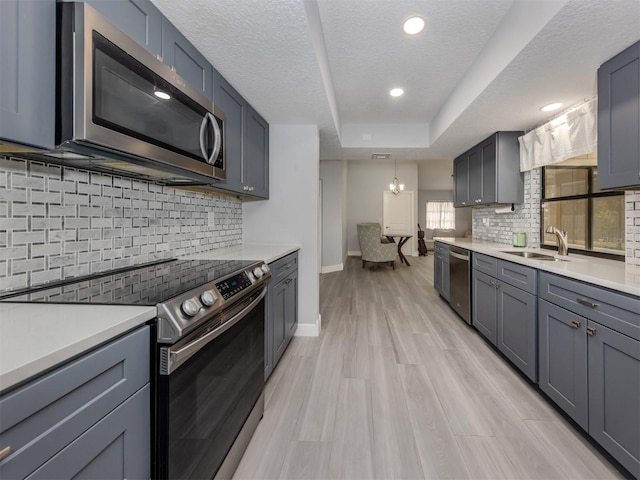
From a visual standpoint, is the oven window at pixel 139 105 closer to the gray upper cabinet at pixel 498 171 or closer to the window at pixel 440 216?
the gray upper cabinet at pixel 498 171

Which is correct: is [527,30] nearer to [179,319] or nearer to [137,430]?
[179,319]

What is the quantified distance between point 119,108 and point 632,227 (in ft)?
Result: 9.78

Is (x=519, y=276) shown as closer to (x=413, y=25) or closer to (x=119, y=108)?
(x=413, y=25)

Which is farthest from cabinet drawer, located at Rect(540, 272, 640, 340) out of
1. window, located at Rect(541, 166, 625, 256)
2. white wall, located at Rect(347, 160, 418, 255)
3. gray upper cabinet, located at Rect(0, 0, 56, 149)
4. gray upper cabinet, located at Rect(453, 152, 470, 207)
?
white wall, located at Rect(347, 160, 418, 255)

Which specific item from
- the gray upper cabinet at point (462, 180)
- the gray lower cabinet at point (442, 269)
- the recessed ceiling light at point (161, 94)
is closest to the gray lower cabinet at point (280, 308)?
the recessed ceiling light at point (161, 94)

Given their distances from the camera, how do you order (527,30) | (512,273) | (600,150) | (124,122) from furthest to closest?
(512,273) < (600,150) < (527,30) < (124,122)

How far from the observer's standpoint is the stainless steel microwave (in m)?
0.88

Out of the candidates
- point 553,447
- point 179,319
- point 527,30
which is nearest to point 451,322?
point 553,447

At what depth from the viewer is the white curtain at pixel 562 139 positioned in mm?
2361

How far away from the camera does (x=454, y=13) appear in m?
1.90

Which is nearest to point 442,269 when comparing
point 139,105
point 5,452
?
point 139,105

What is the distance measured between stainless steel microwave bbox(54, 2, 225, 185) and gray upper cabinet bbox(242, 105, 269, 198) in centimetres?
97

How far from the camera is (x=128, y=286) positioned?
1.14m

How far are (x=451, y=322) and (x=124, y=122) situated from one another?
3502 millimetres
